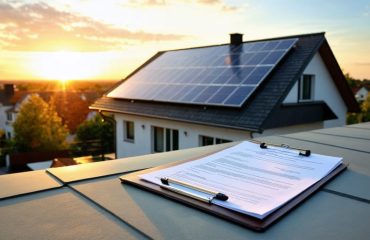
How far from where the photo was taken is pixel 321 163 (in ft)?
5.71

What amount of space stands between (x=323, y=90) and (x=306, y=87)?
104 cm

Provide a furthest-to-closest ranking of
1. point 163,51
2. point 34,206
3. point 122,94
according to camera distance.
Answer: point 163,51, point 122,94, point 34,206

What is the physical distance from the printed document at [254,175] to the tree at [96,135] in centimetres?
2018

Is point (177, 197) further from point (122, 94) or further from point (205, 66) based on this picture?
point (122, 94)

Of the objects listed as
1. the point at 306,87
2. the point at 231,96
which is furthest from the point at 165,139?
the point at 306,87

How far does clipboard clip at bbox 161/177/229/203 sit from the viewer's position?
1235 mm

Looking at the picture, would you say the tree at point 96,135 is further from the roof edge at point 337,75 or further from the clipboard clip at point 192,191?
the clipboard clip at point 192,191

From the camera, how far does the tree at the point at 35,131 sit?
22703 millimetres

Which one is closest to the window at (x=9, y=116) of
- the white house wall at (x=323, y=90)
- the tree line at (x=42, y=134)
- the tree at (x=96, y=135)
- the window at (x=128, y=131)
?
the tree line at (x=42, y=134)

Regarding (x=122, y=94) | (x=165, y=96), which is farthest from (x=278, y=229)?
(x=122, y=94)

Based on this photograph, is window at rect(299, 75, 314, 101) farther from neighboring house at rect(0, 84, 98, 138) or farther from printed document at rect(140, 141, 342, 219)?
neighboring house at rect(0, 84, 98, 138)

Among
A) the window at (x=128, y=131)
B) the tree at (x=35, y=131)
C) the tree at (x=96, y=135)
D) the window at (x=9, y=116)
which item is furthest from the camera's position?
the window at (x=9, y=116)

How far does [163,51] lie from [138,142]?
649 cm

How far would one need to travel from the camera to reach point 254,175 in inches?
59.1
